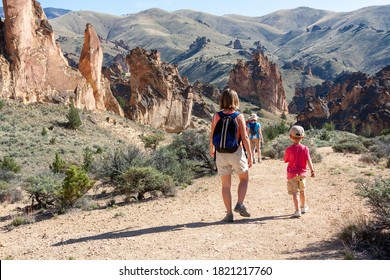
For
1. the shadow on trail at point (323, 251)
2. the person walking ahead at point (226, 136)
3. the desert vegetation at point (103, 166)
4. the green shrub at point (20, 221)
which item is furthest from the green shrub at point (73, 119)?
the shadow on trail at point (323, 251)

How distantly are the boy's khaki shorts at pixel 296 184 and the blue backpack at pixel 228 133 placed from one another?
1477 millimetres

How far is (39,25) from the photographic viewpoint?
40406mm

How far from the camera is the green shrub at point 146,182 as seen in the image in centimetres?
1118

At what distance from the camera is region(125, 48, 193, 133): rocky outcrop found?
4916 centimetres

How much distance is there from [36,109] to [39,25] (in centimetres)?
1004

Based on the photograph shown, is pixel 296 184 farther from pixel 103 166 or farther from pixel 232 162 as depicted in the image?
pixel 103 166

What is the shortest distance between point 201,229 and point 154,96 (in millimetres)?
45100

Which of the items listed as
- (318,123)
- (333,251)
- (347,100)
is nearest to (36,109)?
(333,251)

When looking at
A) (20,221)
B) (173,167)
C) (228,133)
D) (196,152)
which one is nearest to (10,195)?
(20,221)

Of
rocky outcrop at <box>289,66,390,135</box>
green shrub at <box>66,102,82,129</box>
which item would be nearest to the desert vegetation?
green shrub at <box>66,102,82,129</box>

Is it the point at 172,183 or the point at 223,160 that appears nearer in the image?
the point at 223,160

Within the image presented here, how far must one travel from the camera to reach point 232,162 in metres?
6.29

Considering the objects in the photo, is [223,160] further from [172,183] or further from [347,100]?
[347,100]
